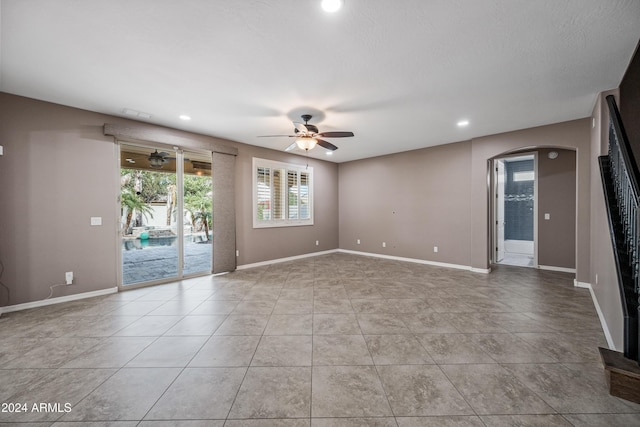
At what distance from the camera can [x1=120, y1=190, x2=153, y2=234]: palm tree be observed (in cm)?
410

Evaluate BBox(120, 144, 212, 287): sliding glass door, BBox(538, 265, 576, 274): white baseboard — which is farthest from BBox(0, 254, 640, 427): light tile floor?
BBox(538, 265, 576, 274): white baseboard

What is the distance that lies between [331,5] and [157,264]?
5.89 metres

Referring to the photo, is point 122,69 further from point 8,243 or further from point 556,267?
Result: point 556,267

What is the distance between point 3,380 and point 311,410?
239 cm

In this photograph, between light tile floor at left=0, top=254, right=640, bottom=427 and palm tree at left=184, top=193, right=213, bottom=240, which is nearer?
light tile floor at left=0, top=254, right=640, bottom=427

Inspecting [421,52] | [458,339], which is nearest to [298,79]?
[421,52]

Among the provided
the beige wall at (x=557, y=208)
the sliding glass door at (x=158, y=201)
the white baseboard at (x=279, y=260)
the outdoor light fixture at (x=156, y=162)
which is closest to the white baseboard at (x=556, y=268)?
the beige wall at (x=557, y=208)

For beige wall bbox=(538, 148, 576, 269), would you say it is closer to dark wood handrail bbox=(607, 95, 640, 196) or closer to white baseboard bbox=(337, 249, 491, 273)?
white baseboard bbox=(337, 249, 491, 273)

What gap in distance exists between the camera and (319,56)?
7.80 ft

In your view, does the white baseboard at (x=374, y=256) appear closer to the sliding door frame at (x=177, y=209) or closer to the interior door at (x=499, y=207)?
the sliding door frame at (x=177, y=209)

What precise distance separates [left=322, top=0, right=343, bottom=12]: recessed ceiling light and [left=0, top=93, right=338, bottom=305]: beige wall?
382 centimetres

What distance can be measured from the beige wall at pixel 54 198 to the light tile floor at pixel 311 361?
480 millimetres

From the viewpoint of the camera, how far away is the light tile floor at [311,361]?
1568mm

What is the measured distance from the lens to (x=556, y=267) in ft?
16.7
